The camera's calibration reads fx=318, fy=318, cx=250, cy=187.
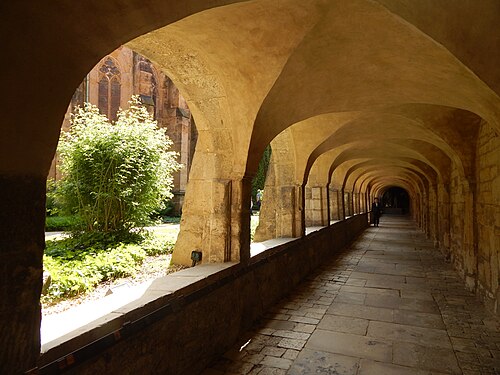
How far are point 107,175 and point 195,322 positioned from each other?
4080 millimetres

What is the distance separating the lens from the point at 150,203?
6.54m

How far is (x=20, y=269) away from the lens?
145 centimetres

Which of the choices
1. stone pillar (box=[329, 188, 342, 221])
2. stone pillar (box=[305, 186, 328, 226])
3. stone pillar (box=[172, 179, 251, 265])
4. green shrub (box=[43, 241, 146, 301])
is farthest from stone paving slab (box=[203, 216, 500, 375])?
stone pillar (box=[329, 188, 342, 221])

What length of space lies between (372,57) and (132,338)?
3.56 metres

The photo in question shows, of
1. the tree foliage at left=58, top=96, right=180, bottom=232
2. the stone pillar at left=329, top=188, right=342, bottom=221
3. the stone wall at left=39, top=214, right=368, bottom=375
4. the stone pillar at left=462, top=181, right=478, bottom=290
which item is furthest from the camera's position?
the stone pillar at left=329, top=188, right=342, bottom=221

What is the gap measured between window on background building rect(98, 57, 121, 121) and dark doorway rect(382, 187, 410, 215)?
28193mm

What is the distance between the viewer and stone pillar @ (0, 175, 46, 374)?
138 cm

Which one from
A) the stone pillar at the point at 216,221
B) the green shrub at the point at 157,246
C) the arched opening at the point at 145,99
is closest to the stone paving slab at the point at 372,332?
the stone pillar at the point at 216,221

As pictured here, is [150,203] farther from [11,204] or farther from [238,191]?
[11,204]

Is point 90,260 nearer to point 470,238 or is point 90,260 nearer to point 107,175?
point 107,175

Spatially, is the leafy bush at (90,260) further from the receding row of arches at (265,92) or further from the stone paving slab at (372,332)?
the stone paving slab at (372,332)

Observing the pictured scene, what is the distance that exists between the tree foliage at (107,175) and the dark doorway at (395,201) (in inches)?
1251

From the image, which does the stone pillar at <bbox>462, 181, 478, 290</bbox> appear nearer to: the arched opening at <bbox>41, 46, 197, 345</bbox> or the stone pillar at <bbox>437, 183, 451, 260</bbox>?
the stone pillar at <bbox>437, 183, 451, 260</bbox>

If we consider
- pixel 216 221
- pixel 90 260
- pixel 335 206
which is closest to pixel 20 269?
pixel 216 221
